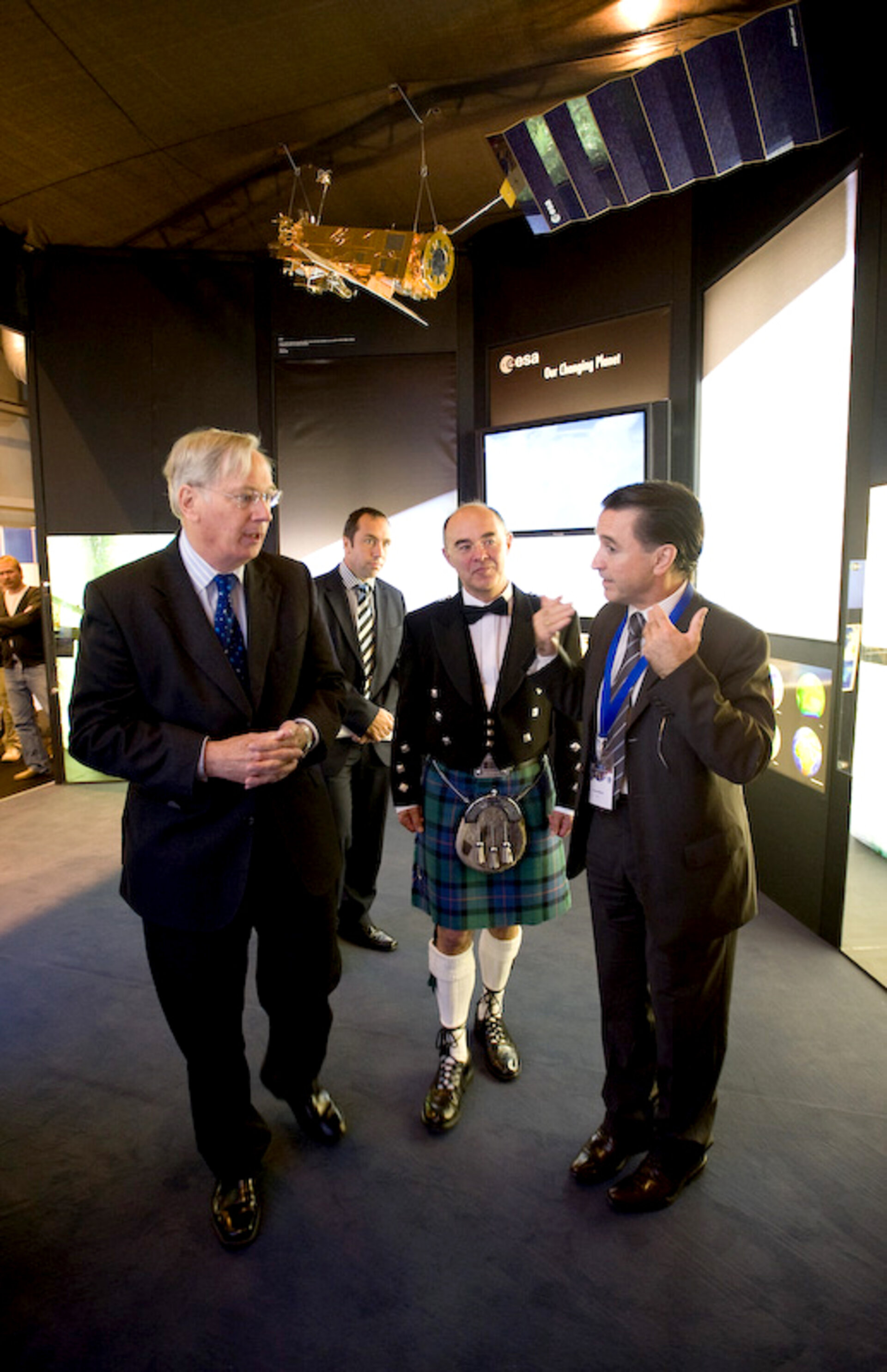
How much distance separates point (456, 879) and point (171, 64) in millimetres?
4076

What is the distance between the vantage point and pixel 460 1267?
1785 mm

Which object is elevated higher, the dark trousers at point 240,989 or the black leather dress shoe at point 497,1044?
the dark trousers at point 240,989

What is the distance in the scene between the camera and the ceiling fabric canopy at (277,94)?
11.6ft

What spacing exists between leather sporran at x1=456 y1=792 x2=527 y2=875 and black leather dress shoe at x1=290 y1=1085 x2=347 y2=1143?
2.56 ft

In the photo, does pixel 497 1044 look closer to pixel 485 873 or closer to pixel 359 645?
pixel 485 873

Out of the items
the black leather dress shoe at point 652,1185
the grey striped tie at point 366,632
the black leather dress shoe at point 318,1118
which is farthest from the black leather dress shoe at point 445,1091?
the grey striped tie at point 366,632

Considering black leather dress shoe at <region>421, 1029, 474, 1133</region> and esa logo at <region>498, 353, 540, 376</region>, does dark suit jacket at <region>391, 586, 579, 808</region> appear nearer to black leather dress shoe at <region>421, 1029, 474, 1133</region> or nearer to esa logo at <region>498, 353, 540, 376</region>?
black leather dress shoe at <region>421, 1029, 474, 1133</region>

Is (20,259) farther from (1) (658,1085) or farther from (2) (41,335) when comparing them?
(1) (658,1085)

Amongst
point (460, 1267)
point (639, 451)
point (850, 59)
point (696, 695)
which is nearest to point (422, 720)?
point (696, 695)

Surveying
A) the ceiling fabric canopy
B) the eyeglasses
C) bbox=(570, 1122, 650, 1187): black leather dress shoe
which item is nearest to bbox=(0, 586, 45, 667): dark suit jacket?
the ceiling fabric canopy

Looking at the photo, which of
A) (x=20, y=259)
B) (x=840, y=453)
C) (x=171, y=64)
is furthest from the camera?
(x=20, y=259)

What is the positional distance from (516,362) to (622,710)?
432 centimetres

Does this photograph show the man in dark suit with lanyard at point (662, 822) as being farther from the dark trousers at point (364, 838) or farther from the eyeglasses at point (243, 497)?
the dark trousers at point (364, 838)

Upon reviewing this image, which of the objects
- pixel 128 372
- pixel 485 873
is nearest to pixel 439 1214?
pixel 485 873
